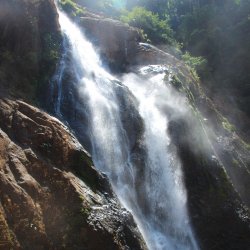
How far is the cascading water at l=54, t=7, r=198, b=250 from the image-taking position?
586 inches

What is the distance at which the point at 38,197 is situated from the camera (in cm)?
992

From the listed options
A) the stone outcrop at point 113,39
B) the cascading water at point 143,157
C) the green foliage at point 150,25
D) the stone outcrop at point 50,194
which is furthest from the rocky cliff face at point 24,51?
the green foliage at point 150,25

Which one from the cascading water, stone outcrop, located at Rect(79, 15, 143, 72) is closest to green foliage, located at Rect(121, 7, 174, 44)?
stone outcrop, located at Rect(79, 15, 143, 72)

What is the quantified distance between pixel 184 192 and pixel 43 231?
30.8 feet

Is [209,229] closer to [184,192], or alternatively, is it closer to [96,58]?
[184,192]

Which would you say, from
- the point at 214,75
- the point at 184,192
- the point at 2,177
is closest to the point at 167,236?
the point at 184,192

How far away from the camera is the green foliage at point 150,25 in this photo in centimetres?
3363

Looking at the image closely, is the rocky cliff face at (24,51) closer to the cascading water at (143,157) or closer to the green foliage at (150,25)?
the cascading water at (143,157)

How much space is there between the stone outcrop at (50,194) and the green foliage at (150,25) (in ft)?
73.1

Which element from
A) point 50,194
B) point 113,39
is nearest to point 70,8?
point 113,39

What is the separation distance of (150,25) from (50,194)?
26522mm

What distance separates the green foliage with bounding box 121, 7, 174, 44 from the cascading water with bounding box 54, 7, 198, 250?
13.5m

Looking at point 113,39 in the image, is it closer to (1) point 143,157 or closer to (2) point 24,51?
(2) point 24,51

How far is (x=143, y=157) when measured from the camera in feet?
54.6
